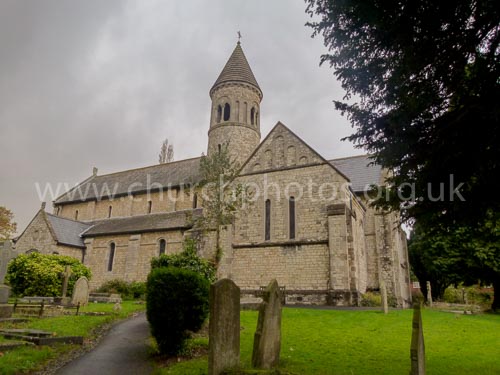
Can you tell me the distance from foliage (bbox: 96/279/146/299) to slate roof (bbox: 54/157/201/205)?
8773mm

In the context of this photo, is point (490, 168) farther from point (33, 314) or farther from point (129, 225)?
point (129, 225)

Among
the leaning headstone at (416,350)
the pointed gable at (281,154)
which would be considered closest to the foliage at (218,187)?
the pointed gable at (281,154)

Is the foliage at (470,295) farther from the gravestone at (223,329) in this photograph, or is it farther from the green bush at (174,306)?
the gravestone at (223,329)

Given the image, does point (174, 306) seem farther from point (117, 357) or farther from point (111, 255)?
point (111, 255)

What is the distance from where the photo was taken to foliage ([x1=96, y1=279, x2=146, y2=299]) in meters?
24.9

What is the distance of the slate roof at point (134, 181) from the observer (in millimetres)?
33062

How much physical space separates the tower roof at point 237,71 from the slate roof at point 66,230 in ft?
54.1

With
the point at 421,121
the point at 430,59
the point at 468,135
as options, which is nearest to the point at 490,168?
the point at 468,135

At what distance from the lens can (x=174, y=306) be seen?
356 inches

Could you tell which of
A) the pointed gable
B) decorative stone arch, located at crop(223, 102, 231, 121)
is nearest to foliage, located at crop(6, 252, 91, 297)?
the pointed gable

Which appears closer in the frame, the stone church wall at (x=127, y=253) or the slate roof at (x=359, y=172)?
the slate roof at (x=359, y=172)

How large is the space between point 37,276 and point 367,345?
64.2ft

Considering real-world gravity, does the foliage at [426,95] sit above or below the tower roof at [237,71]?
below

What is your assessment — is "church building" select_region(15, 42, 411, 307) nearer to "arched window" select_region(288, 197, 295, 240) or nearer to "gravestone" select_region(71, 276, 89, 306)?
"arched window" select_region(288, 197, 295, 240)
